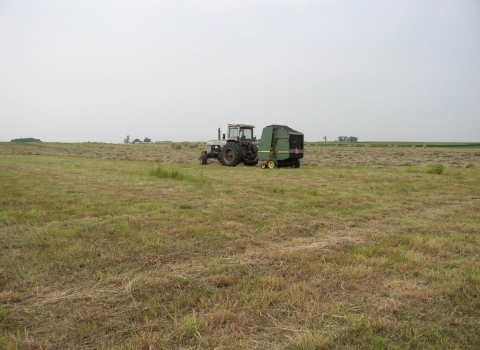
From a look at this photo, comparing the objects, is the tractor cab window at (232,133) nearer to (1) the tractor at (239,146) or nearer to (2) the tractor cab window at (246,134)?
(1) the tractor at (239,146)

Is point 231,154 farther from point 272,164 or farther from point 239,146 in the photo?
point 272,164

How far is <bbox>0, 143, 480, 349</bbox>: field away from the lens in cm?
236

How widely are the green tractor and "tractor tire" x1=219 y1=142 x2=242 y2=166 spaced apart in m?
1.11

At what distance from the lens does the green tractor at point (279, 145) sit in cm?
1512

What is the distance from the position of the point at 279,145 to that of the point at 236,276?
40.7 ft

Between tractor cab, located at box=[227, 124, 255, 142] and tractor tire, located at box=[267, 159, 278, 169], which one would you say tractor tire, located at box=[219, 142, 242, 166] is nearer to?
tractor cab, located at box=[227, 124, 255, 142]

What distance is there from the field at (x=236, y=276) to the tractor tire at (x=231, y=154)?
377 inches

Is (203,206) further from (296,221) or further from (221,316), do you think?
(221,316)

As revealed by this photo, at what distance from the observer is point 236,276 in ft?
10.7

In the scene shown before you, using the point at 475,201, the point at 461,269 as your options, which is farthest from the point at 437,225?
the point at 475,201

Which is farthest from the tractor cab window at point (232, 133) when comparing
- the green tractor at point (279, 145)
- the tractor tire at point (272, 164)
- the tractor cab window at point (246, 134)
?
the tractor tire at point (272, 164)

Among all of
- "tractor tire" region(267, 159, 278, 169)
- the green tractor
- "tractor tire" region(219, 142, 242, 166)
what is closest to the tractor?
"tractor tire" region(219, 142, 242, 166)

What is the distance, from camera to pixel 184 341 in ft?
7.45

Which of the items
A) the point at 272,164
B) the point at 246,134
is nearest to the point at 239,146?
the point at 246,134
